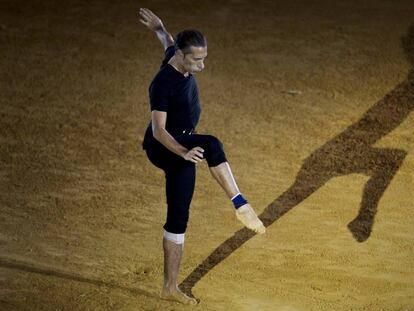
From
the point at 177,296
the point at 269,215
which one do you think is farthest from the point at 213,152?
the point at 269,215

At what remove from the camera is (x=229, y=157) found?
1072 cm

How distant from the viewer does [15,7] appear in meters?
15.3

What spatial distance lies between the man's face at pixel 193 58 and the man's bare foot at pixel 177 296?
6.79ft

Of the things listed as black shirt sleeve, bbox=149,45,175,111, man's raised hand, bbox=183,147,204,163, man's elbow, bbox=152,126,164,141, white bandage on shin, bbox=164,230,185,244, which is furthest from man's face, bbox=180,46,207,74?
white bandage on shin, bbox=164,230,185,244

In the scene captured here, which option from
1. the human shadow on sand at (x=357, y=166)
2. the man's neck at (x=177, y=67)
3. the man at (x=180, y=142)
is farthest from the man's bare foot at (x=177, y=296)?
the man's neck at (x=177, y=67)

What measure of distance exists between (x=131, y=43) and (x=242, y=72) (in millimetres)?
2171

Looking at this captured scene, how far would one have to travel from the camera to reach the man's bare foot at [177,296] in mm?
7555

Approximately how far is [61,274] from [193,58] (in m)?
2.64

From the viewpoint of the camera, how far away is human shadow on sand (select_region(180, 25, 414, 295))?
884 cm

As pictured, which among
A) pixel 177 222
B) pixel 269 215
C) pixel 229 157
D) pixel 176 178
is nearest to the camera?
pixel 176 178

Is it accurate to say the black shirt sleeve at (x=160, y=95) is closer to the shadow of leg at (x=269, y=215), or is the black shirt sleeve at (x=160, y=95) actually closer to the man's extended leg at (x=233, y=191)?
the man's extended leg at (x=233, y=191)

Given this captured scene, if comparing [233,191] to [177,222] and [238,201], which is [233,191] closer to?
[238,201]

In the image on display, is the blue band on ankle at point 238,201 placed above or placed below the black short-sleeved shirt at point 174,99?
below

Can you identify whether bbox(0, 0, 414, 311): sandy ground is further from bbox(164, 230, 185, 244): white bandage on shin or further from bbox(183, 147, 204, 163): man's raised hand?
bbox(183, 147, 204, 163): man's raised hand
